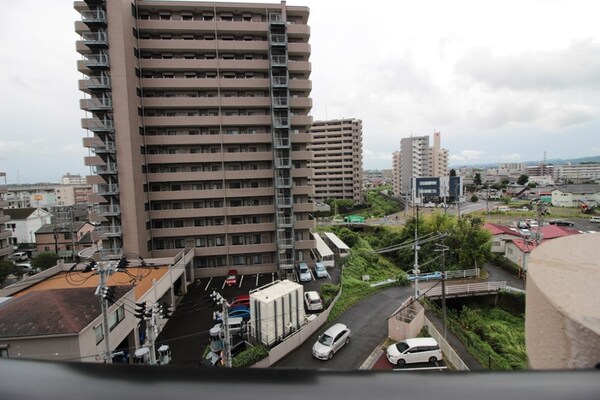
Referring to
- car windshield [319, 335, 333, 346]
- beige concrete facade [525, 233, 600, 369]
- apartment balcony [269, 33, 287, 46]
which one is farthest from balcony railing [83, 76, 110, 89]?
beige concrete facade [525, 233, 600, 369]

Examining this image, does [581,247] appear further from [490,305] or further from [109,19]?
[109,19]

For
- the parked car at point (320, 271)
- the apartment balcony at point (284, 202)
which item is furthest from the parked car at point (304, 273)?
the apartment balcony at point (284, 202)

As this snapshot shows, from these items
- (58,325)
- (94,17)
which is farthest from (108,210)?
(58,325)

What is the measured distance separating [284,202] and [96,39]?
1491 cm

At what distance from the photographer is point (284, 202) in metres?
20.2

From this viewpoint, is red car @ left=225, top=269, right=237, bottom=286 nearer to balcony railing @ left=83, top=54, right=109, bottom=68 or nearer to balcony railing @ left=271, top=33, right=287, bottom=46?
balcony railing @ left=83, top=54, right=109, bottom=68

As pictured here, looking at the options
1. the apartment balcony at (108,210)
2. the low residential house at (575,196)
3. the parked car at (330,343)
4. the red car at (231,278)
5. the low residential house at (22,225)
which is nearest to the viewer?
the parked car at (330,343)

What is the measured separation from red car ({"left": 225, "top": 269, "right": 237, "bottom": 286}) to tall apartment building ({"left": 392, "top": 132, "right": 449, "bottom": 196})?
50.6 metres

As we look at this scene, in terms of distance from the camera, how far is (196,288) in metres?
18.6

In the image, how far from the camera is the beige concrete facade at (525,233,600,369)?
80 centimetres

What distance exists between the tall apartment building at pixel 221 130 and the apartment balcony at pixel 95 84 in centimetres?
81

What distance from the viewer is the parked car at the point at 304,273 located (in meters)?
18.3

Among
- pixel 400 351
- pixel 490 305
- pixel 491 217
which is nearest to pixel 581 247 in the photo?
pixel 400 351

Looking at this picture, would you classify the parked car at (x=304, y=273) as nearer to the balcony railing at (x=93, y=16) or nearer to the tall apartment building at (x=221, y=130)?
the tall apartment building at (x=221, y=130)
